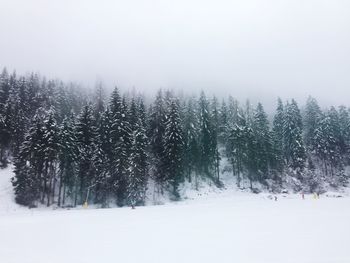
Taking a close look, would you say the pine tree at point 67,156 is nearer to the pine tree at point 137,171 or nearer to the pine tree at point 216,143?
the pine tree at point 137,171

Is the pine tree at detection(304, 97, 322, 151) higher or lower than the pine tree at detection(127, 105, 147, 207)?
higher

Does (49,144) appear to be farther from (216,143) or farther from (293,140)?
(293,140)

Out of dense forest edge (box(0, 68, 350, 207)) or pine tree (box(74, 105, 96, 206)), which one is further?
pine tree (box(74, 105, 96, 206))

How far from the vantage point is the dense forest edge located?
50.3 meters

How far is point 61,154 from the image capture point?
50.0 metres

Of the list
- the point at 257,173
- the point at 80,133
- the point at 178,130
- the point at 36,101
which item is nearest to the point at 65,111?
the point at 36,101

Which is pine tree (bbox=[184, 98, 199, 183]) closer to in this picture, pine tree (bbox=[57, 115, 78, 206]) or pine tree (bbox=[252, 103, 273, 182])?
pine tree (bbox=[252, 103, 273, 182])

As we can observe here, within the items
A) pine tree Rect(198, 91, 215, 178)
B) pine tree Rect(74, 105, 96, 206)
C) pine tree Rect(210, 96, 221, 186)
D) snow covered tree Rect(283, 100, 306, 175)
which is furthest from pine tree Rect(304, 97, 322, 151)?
pine tree Rect(74, 105, 96, 206)

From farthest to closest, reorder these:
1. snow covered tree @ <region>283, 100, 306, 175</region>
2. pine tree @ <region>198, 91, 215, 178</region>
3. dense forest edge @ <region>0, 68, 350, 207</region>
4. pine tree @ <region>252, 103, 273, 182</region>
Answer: snow covered tree @ <region>283, 100, 306, 175</region> < pine tree @ <region>252, 103, 273, 182</region> < pine tree @ <region>198, 91, 215, 178</region> < dense forest edge @ <region>0, 68, 350, 207</region>

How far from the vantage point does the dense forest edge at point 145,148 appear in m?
50.3

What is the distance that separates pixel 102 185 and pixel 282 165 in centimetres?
4618

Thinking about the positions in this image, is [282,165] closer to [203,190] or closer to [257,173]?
[257,173]

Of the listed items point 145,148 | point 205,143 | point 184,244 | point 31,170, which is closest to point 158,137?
point 145,148

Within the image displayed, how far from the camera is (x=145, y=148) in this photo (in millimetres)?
58312
